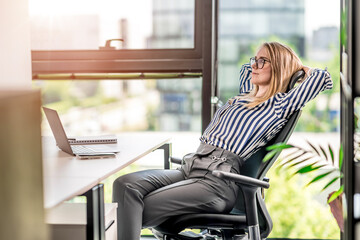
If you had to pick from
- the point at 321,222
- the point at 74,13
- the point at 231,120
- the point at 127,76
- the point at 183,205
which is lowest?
the point at 321,222

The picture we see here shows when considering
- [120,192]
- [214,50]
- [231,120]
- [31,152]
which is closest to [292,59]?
[231,120]

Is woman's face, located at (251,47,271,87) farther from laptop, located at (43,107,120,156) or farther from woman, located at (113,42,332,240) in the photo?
laptop, located at (43,107,120,156)

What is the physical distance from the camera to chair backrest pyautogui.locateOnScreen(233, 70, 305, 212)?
6.64ft

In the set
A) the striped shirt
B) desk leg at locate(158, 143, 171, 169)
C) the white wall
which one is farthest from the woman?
the white wall

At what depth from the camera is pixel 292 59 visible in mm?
2348

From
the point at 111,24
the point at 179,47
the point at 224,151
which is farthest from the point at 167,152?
the point at 111,24

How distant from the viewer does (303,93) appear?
209cm

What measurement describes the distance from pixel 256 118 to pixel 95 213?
1.03 metres

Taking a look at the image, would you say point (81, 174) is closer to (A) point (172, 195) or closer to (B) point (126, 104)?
(A) point (172, 195)

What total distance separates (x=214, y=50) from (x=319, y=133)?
0.81 m

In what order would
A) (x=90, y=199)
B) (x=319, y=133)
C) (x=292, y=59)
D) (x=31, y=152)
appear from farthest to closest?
(x=319, y=133) < (x=292, y=59) < (x=90, y=199) < (x=31, y=152)

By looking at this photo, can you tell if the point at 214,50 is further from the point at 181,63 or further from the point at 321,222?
the point at 321,222

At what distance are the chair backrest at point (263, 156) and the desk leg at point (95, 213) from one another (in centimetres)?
74

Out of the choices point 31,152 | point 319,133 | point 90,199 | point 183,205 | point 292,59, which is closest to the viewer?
point 31,152
